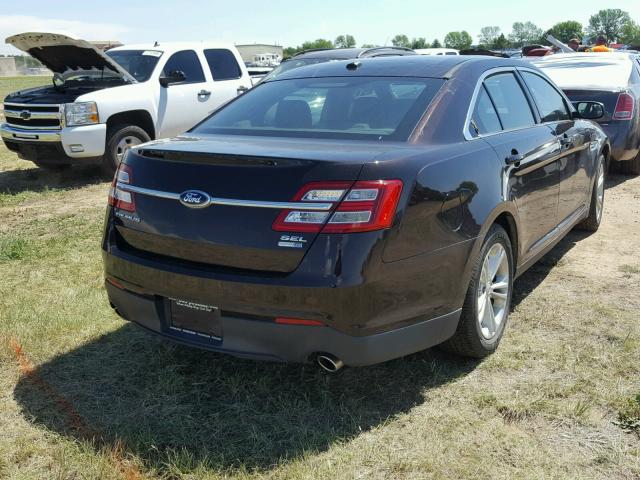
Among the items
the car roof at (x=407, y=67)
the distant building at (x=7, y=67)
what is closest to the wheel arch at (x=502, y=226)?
the car roof at (x=407, y=67)

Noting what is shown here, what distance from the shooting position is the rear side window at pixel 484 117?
3.43m

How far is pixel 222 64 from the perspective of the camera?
10.1 metres

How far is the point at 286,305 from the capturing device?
8.62ft

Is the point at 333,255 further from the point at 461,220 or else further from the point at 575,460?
the point at 575,460

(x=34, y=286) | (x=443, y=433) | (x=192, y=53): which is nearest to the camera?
(x=443, y=433)

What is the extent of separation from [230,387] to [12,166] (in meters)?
8.35

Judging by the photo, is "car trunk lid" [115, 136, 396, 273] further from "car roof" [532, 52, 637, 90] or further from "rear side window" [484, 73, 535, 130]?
"car roof" [532, 52, 637, 90]

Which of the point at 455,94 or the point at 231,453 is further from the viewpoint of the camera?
the point at 455,94

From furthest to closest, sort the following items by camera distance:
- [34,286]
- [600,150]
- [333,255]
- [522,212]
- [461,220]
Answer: [600,150] < [34,286] < [522,212] < [461,220] < [333,255]

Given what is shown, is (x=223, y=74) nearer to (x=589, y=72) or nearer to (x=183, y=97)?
(x=183, y=97)

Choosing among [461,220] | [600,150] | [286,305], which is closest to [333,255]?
[286,305]

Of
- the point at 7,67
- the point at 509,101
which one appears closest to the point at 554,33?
the point at 7,67

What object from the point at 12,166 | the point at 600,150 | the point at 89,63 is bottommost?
the point at 12,166

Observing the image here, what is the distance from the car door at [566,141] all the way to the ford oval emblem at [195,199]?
2.60 m
